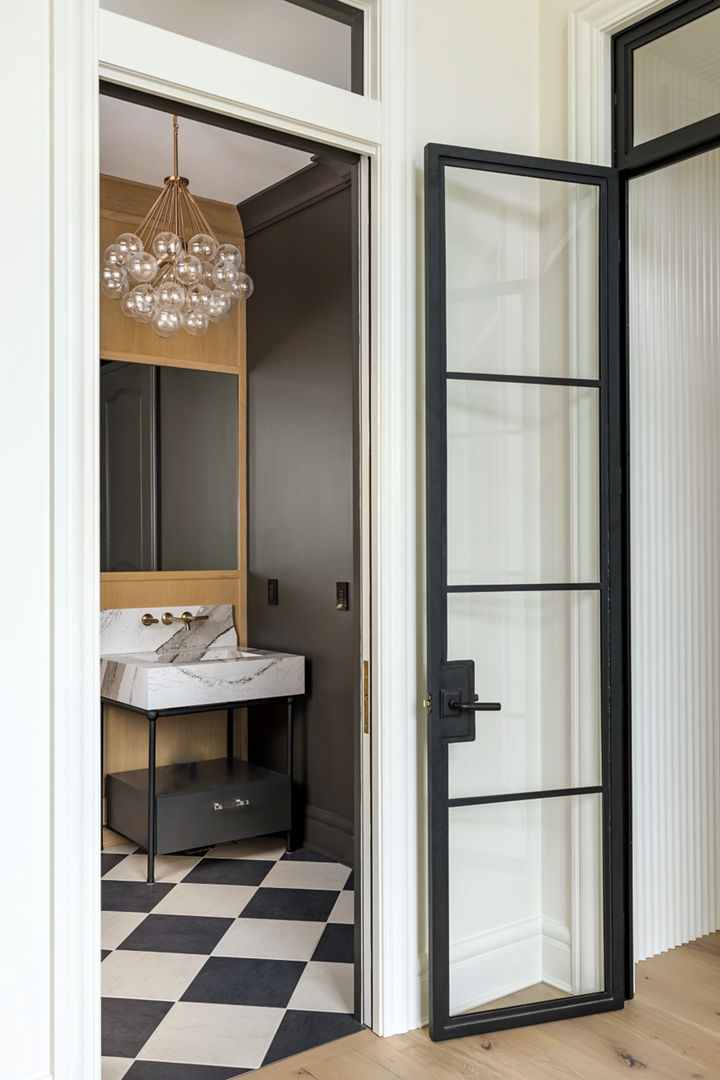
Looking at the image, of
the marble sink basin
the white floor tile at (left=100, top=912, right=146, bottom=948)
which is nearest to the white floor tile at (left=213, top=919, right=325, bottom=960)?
the white floor tile at (left=100, top=912, right=146, bottom=948)

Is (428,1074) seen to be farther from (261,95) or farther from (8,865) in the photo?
(261,95)

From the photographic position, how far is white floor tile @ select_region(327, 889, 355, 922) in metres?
3.30

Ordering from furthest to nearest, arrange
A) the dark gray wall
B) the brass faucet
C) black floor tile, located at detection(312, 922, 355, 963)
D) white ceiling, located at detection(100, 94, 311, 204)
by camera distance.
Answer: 1. the brass faucet
2. the dark gray wall
3. white ceiling, located at detection(100, 94, 311, 204)
4. black floor tile, located at detection(312, 922, 355, 963)

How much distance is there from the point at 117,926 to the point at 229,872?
65 centimetres

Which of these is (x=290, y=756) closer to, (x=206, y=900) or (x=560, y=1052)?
(x=206, y=900)

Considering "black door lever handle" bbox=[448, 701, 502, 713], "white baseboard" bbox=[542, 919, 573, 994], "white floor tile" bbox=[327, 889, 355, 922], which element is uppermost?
"black door lever handle" bbox=[448, 701, 502, 713]

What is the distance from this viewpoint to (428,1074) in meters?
2.24

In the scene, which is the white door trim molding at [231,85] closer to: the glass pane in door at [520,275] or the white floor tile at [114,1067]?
the glass pane in door at [520,275]

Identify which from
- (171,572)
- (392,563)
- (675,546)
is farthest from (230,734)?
(675,546)

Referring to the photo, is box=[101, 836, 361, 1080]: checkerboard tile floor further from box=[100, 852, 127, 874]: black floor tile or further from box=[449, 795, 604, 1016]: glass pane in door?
box=[449, 795, 604, 1016]: glass pane in door

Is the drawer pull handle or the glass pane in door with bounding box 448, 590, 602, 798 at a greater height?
the glass pane in door with bounding box 448, 590, 602, 798

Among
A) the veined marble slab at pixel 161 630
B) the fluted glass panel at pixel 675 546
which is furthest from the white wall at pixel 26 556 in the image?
the veined marble slab at pixel 161 630

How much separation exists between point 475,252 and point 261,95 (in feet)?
2.30

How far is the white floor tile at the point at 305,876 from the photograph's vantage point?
12.0ft
